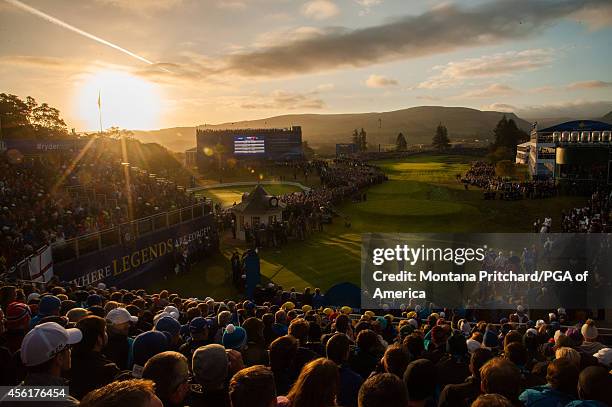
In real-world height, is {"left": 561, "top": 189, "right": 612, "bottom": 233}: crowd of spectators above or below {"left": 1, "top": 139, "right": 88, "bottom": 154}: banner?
below

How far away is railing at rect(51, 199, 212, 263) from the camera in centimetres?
1670

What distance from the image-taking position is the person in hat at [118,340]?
575 cm

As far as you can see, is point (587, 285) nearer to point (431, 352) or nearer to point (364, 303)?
point (364, 303)

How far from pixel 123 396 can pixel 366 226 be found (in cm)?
3122

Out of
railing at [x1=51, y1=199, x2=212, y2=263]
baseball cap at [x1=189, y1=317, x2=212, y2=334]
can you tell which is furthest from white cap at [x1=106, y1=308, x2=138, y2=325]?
railing at [x1=51, y1=199, x2=212, y2=263]

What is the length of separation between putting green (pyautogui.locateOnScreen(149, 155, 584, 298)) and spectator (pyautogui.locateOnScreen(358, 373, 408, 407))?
16.9m

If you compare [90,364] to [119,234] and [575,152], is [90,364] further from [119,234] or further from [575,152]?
[575,152]

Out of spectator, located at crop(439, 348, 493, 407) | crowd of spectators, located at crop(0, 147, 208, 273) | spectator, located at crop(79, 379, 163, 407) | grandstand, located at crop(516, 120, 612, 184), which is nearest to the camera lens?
spectator, located at crop(79, 379, 163, 407)

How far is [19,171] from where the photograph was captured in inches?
947

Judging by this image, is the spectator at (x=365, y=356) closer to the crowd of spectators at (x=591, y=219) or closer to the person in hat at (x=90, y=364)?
the person in hat at (x=90, y=364)

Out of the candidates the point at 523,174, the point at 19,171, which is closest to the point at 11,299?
the point at 19,171

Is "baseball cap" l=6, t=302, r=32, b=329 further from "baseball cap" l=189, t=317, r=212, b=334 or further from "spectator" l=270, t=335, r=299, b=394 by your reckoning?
"spectator" l=270, t=335, r=299, b=394

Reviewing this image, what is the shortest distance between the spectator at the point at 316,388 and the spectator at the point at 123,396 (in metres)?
0.98

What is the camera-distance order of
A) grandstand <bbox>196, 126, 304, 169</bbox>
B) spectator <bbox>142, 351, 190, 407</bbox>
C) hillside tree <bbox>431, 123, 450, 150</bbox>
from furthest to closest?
1. hillside tree <bbox>431, 123, 450, 150</bbox>
2. grandstand <bbox>196, 126, 304, 169</bbox>
3. spectator <bbox>142, 351, 190, 407</bbox>
